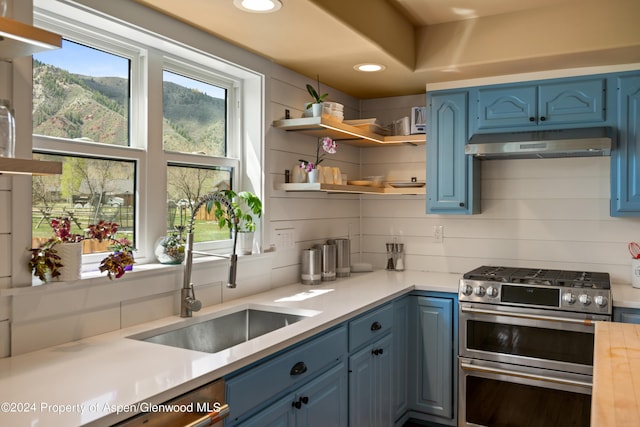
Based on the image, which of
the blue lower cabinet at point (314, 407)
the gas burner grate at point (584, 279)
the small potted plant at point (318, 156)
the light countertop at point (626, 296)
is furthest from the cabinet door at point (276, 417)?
the light countertop at point (626, 296)

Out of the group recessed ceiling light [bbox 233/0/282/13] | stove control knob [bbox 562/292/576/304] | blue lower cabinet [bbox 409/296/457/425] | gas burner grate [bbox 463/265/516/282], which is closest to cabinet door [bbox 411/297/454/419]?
blue lower cabinet [bbox 409/296/457/425]

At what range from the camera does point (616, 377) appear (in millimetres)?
1591

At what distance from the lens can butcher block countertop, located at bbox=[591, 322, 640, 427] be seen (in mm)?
1293

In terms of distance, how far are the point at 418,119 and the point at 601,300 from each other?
5.37ft

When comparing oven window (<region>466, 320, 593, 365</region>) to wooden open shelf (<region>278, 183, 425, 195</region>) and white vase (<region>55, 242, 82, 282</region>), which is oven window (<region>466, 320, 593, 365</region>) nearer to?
wooden open shelf (<region>278, 183, 425, 195</region>)

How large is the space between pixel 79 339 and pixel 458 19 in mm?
2636

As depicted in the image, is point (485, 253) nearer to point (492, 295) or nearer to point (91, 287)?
point (492, 295)

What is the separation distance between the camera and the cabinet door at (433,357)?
3.24 m

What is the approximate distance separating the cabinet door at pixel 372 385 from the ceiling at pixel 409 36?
1569 millimetres

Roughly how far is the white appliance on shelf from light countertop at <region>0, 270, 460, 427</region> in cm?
165

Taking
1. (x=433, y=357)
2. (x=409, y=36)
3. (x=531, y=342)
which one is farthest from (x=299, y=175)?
(x=531, y=342)

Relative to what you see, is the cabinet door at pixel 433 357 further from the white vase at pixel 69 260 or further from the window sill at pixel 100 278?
the white vase at pixel 69 260

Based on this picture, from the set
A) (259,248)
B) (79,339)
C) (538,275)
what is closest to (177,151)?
(259,248)

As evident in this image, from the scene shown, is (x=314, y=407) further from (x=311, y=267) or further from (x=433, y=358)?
(x=433, y=358)
